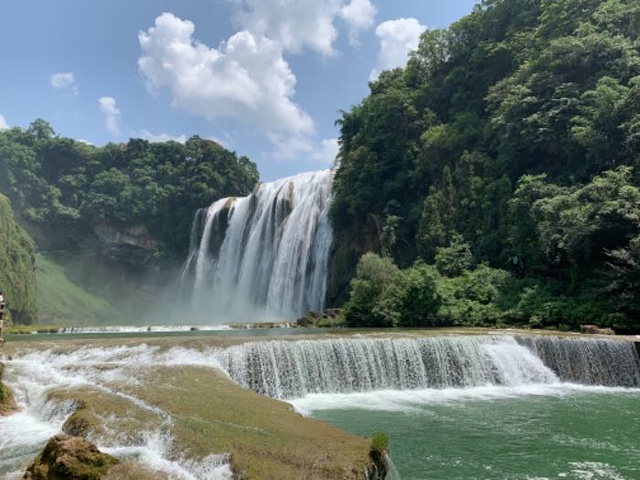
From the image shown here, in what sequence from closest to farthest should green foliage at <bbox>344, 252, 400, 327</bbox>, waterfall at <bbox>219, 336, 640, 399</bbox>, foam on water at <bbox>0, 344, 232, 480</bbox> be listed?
foam on water at <bbox>0, 344, 232, 480</bbox> → waterfall at <bbox>219, 336, 640, 399</bbox> → green foliage at <bbox>344, 252, 400, 327</bbox>

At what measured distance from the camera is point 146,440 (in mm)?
6953

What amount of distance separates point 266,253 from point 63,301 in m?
24.0

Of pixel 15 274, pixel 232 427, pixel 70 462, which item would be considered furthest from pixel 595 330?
pixel 15 274

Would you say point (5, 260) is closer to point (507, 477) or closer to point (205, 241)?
point (205, 241)

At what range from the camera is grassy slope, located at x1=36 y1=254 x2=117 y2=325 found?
1893 inches

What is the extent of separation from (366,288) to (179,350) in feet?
46.6

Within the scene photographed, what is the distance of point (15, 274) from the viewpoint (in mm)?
38469

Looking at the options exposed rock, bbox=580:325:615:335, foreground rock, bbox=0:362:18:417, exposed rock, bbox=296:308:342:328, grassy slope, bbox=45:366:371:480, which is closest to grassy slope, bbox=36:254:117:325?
exposed rock, bbox=296:308:342:328

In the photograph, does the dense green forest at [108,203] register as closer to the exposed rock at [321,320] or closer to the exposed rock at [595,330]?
the exposed rock at [321,320]

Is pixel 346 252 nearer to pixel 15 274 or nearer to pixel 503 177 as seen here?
pixel 503 177

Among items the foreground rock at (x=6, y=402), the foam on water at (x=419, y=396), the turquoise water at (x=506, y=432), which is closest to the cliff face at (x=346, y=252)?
the foam on water at (x=419, y=396)

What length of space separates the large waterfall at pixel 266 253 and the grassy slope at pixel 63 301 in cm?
1121

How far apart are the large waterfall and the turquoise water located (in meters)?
23.7

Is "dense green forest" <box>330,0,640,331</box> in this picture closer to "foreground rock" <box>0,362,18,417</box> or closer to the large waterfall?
the large waterfall
